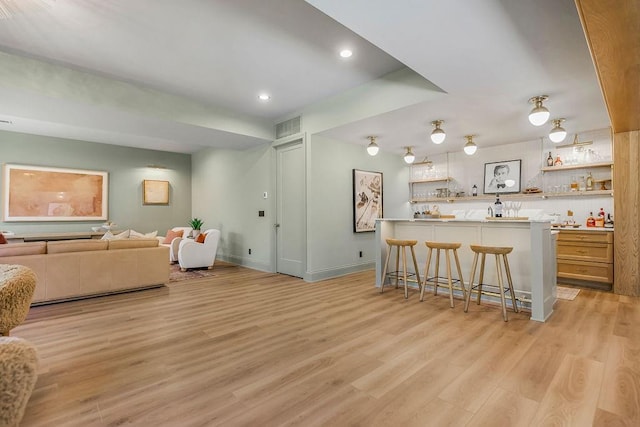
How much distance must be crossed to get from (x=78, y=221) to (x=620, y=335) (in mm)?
9891

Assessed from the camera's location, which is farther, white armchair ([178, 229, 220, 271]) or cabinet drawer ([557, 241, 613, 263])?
white armchair ([178, 229, 220, 271])

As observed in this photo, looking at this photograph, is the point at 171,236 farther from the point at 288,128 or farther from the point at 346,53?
the point at 346,53

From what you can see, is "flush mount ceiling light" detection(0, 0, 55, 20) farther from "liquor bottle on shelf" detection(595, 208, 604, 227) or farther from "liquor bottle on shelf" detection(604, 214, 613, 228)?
"liquor bottle on shelf" detection(604, 214, 613, 228)

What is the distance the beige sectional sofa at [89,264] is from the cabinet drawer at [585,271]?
6.38 m

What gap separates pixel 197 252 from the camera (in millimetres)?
6352

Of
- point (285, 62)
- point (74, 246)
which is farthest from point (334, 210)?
point (74, 246)

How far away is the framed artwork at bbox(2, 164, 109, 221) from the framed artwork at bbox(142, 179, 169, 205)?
Answer: 2.93 ft

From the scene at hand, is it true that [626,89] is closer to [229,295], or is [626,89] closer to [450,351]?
[450,351]

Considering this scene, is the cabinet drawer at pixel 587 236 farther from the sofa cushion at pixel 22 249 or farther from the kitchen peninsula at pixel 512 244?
the sofa cushion at pixel 22 249

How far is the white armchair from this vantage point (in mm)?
6246

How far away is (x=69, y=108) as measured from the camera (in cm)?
424

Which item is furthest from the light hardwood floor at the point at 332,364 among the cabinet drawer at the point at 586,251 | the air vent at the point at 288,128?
the air vent at the point at 288,128

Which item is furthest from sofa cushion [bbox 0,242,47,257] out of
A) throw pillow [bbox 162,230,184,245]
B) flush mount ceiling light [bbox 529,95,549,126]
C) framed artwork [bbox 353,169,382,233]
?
flush mount ceiling light [bbox 529,95,549,126]

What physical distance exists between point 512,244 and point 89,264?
5591 mm
